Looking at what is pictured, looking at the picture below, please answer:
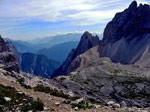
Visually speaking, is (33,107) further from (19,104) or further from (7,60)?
(7,60)

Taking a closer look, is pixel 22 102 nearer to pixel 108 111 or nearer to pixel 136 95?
pixel 108 111

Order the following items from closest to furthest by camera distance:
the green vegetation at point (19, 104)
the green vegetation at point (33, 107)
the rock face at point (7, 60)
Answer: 1. the green vegetation at point (33, 107)
2. the green vegetation at point (19, 104)
3. the rock face at point (7, 60)

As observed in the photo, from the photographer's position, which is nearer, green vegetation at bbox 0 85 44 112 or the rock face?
green vegetation at bbox 0 85 44 112

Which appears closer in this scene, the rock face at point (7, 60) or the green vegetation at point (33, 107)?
the green vegetation at point (33, 107)

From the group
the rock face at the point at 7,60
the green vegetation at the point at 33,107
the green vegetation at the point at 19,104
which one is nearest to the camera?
the green vegetation at the point at 33,107

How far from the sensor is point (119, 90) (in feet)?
460

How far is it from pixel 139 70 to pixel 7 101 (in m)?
185

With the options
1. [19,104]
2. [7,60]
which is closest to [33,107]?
[19,104]

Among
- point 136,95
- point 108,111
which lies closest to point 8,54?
point 108,111

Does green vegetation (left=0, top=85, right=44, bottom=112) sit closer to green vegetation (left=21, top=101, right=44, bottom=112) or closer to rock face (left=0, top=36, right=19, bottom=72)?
green vegetation (left=21, top=101, right=44, bottom=112)

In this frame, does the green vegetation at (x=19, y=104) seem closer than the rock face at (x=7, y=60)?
Yes

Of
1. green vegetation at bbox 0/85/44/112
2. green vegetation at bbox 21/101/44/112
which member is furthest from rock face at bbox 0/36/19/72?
green vegetation at bbox 21/101/44/112

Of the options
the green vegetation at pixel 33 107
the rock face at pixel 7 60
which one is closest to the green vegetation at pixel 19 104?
the green vegetation at pixel 33 107

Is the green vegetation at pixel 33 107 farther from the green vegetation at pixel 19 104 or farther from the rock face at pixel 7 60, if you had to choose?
the rock face at pixel 7 60
